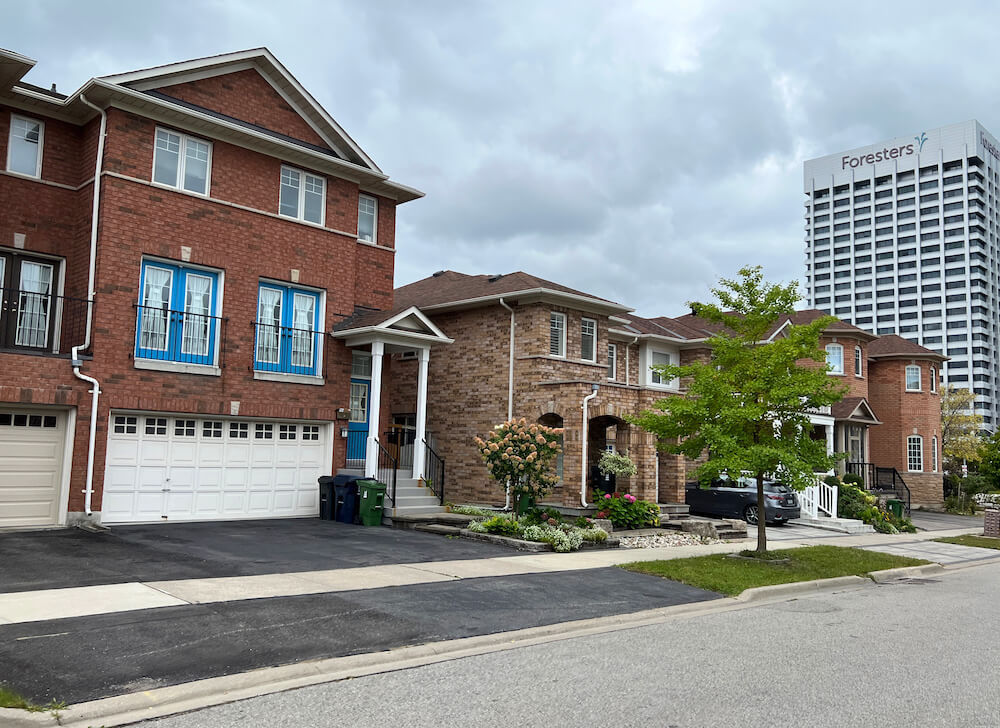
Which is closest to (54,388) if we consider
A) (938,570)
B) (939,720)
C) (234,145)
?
(234,145)

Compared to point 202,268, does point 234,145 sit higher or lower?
higher

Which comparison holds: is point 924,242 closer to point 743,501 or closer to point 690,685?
point 743,501

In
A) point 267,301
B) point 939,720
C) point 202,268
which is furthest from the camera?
point 267,301

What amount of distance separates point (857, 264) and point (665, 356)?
121 meters

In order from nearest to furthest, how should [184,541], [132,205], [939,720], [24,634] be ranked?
[939,720] → [24,634] → [184,541] → [132,205]

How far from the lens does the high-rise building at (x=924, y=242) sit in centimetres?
12162

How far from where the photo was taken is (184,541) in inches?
556

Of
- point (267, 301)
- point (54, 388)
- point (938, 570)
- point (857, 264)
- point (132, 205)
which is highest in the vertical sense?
point (857, 264)

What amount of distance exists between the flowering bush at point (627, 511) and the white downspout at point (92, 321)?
1109 centimetres

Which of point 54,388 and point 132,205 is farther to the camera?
point 132,205

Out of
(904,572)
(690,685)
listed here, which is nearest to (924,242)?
(904,572)

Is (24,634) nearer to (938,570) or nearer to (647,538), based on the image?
(647,538)

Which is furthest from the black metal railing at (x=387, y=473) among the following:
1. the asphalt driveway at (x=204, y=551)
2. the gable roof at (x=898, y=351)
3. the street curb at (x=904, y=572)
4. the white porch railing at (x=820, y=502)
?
the gable roof at (x=898, y=351)

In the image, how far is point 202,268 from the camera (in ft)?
58.1
